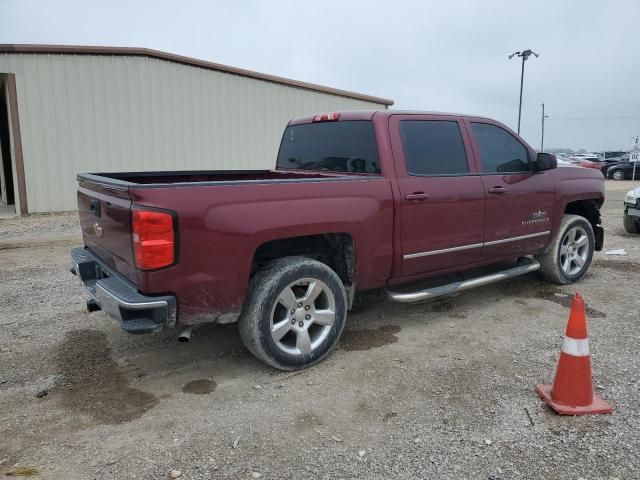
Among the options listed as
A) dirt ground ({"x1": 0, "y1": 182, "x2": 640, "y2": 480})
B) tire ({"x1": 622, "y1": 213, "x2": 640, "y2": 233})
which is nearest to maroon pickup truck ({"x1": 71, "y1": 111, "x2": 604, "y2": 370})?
dirt ground ({"x1": 0, "y1": 182, "x2": 640, "y2": 480})

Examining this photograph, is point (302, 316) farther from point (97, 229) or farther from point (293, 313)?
point (97, 229)

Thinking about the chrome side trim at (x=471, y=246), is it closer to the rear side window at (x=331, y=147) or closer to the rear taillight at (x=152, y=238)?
the rear side window at (x=331, y=147)

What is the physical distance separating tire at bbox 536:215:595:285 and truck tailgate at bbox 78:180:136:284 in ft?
14.4

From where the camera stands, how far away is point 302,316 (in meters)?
3.63

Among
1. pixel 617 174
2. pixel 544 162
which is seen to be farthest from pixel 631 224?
pixel 617 174

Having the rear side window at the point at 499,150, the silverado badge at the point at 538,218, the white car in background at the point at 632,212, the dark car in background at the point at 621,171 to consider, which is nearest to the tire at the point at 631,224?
the white car in background at the point at 632,212

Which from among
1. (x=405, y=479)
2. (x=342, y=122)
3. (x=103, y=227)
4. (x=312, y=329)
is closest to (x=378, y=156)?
(x=342, y=122)

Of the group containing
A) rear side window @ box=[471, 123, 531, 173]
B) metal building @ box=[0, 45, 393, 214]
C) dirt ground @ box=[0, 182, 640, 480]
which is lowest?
dirt ground @ box=[0, 182, 640, 480]

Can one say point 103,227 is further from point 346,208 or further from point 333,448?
point 333,448

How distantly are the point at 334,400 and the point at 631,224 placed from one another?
329 inches

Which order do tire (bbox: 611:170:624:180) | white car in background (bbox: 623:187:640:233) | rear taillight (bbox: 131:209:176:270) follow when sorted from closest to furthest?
1. rear taillight (bbox: 131:209:176:270)
2. white car in background (bbox: 623:187:640:233)
3. tire (bbox: 611:170:624:180)

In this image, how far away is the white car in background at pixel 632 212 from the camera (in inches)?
357

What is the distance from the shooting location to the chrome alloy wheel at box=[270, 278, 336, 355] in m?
3.51

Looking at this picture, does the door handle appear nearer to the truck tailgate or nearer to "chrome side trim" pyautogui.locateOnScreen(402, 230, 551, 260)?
"chrome side trim" pyautogui.locateOnScreen(402, 230, 551, 260)
